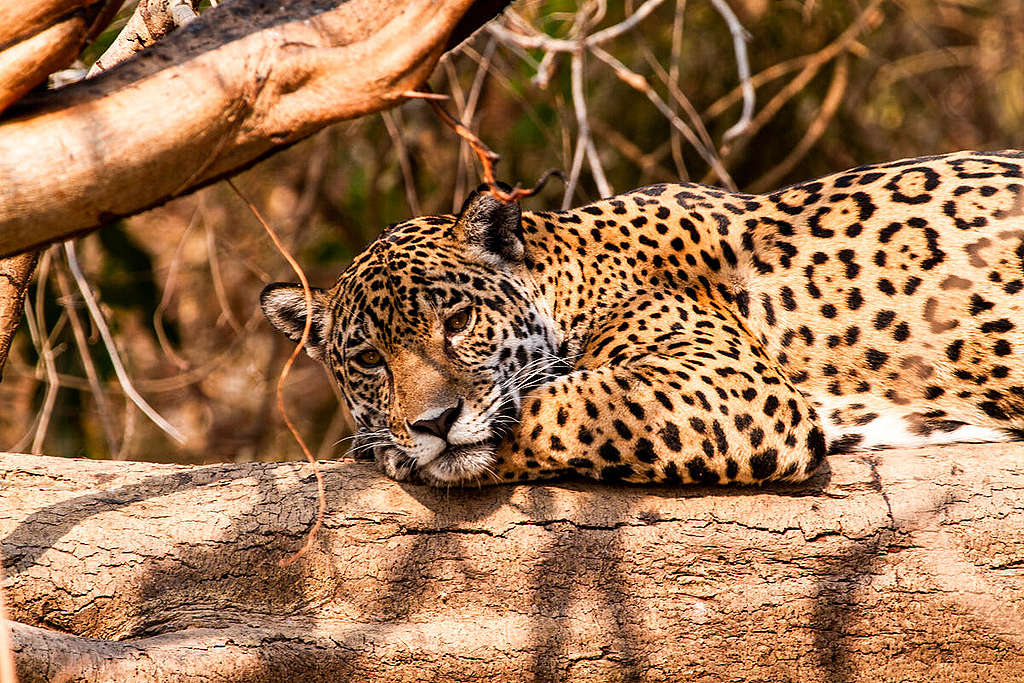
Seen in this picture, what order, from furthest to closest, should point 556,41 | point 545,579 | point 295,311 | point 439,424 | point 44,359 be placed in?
point 556,41
point 44,359
point 295,311
point 439,424
point 545,579

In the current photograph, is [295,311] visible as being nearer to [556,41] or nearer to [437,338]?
[437,338]

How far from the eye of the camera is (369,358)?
516 centimetres

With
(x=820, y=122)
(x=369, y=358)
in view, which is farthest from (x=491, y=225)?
(x=820, y=122)

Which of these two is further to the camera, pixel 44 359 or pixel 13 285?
pixel 44 359

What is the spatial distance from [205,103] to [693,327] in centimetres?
290

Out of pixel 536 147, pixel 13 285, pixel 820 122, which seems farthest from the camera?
pixel 820 122

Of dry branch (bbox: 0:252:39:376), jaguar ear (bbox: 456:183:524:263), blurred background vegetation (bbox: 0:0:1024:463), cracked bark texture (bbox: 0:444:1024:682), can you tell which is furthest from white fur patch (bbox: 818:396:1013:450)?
blurred background vegetation (bbox: 0:0:1024:463)

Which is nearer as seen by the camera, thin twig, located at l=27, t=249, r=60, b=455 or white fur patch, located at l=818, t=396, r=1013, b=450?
white fur patch, located at l=818, t=396, r=1013, b=450

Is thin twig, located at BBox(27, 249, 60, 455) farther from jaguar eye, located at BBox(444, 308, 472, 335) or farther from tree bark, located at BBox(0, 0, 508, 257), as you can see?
tree bark, located at BBox(0, 0, 508, 257)

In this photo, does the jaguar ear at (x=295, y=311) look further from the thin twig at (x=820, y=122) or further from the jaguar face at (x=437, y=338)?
the thin twig at (x=820, y=122)

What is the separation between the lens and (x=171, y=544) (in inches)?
170

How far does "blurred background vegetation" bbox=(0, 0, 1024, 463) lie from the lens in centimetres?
1096

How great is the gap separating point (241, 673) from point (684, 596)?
1.57 m

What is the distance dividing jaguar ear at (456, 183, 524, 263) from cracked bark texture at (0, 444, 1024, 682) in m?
1.35
